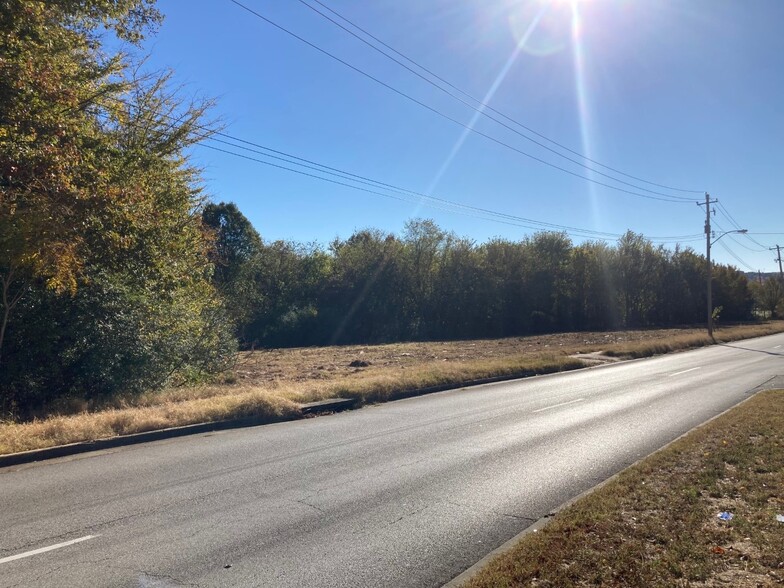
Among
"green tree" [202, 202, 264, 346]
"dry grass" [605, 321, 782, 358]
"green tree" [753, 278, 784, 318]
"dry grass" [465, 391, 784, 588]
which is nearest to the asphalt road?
"dry grass" [465, 391, 784, 588]

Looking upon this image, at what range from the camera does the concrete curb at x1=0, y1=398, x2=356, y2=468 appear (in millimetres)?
9016

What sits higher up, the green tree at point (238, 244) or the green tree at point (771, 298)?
the green tree at point (238, 244)

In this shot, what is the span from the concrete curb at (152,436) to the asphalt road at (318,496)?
330mm

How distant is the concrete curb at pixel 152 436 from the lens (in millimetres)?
9016

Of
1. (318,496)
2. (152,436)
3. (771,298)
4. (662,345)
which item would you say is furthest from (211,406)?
(771,298)

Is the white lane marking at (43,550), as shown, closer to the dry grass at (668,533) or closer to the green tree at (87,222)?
the dry grass at (668,533)

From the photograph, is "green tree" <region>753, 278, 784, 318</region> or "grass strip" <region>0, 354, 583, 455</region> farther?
"green tree" <region>753, 278, 784, 318</region>

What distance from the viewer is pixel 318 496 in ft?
22.8

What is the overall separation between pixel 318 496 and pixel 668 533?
145 inches

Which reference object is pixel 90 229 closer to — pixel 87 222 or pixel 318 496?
pixel 87 222

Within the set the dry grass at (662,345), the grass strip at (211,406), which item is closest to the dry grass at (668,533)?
the grass strip at (211,406)

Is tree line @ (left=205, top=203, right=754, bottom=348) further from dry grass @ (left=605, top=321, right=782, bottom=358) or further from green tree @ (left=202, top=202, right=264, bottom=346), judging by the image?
dry grass @ (left=605, top=321, right=782, bottom=358)

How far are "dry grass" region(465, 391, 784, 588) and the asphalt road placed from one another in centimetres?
63

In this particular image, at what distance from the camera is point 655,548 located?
4.70 metres
